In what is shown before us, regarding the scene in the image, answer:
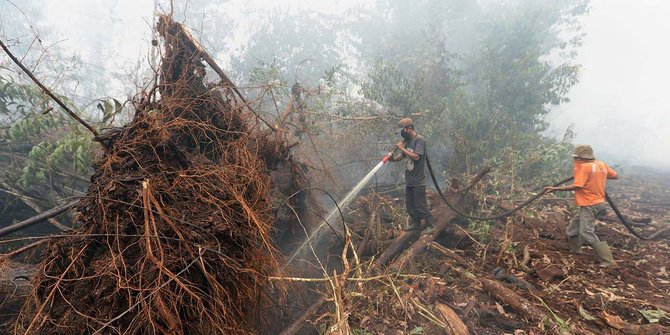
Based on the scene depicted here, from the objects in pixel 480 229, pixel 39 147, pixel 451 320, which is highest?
pixel 39 147

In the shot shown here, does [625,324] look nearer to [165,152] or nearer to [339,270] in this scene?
[339,270]

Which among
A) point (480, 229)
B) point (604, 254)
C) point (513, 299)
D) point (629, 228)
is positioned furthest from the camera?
point (480, 229)

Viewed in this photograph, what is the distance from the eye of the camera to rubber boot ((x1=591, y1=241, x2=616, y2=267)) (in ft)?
14.9

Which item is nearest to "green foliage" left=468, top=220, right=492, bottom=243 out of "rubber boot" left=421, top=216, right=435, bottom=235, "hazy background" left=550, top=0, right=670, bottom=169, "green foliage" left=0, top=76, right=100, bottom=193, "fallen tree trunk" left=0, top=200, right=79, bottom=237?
"rubber boot" left=421, top=216, right=435, bottom=235

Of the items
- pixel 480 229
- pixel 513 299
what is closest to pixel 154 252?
pixel 513 299

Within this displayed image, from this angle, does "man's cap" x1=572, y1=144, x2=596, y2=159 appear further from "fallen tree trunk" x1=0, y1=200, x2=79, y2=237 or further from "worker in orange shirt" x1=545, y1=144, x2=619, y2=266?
"fallen tree trunk" x1=0, y1=200, x2=79, y2=237

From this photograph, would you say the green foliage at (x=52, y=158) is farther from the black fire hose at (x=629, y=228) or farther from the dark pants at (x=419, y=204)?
the black fire hose at (x=629, y=228)

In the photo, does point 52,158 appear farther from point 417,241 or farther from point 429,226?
point 429,226

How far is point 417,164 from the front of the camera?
18.0 ft

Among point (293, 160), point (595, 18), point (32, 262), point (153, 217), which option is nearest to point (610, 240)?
point (293, 160)

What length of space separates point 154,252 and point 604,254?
570cm

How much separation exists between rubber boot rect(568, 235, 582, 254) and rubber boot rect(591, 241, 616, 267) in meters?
0.28

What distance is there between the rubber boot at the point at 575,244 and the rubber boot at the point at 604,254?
0.93 feet

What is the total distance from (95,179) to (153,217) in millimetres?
832
